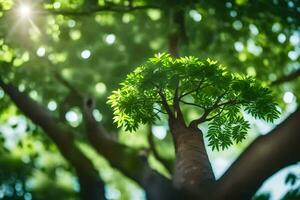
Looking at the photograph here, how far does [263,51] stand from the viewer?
1088 cm

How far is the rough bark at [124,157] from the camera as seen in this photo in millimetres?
6471

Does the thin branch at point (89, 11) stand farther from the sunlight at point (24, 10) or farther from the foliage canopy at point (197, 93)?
the foliage canopy at point (197, 93)

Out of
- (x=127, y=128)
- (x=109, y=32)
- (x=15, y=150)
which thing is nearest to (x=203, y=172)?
(x=127, y=128)

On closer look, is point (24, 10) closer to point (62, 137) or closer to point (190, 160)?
point (62, 137)

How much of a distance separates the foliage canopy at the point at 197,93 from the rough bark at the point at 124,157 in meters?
1.53

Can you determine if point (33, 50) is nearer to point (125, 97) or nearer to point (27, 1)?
point (27, 1)

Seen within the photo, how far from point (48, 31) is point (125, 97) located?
19.0ft

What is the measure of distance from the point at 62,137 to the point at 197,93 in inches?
165

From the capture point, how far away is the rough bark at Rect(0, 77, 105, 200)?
830 centimetres

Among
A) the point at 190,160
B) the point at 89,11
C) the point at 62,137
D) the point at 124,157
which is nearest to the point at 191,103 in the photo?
the point at 190,160

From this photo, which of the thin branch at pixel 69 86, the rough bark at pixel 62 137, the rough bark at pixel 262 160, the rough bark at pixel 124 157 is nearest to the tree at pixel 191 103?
the rough bark at pixel 262 160

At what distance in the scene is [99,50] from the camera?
12406 millimetres

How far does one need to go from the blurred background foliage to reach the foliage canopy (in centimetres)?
302

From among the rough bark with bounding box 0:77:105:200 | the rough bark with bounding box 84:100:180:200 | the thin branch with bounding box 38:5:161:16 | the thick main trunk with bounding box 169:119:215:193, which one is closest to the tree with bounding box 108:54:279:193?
the thick main trunk with bounding box 169:119:215:193
